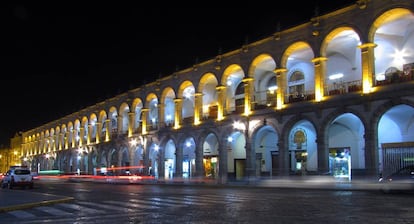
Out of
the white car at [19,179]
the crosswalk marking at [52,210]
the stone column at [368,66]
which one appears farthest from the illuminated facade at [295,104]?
the crosswalk marking at [52,210]

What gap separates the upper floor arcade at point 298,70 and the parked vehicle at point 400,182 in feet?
25.0

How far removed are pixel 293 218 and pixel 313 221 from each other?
792 millimetres

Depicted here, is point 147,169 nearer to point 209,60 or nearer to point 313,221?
point 209,60

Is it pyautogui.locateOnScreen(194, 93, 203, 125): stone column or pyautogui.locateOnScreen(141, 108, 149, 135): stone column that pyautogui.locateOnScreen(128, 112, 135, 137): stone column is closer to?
pyautogui.locateOnScreen(141, 108, 149, 135): stone column

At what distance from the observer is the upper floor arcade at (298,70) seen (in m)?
30.9

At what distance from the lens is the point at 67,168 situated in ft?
276

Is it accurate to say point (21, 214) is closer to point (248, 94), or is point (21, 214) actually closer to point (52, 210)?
point (52, 210)

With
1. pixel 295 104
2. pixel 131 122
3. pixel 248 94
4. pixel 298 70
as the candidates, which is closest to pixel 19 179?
pixel 248 94

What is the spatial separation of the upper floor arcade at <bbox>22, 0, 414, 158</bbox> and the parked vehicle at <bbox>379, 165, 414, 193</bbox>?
7605 millimetres

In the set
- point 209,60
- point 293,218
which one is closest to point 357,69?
point 209,60

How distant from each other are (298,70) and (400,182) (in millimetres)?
A: 18492

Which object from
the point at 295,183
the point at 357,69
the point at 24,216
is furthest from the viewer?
the point at 357,69

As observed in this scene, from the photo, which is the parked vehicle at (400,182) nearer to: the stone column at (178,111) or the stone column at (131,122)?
the stone column at (178,111)

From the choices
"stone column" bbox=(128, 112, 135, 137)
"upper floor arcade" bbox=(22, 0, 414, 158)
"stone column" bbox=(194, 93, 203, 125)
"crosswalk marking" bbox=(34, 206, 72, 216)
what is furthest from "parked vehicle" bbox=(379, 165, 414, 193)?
"stone column" bbox=(128, 112, 135, 137)
